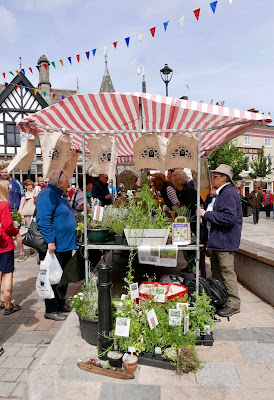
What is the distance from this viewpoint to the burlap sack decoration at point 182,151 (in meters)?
3.52

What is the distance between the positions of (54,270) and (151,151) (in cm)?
186

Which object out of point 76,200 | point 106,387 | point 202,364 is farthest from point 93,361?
point 76,200

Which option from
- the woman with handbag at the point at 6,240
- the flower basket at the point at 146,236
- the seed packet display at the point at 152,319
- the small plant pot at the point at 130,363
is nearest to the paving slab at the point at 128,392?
the small plant pot at the point at 130,363

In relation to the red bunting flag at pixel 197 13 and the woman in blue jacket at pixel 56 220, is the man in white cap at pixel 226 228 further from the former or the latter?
the red bunting flag at pixel 197 13

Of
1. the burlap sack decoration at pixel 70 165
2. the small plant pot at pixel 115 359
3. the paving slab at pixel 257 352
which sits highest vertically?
the burlap sack decoration at pixel 70 165

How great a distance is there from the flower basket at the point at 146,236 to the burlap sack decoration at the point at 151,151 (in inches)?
31.5

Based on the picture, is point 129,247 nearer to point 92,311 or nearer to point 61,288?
point 92,311

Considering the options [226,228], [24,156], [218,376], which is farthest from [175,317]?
[24,156]

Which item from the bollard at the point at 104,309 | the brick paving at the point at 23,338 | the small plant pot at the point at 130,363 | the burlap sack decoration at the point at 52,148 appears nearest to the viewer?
the small plant pot at the point at 130,363

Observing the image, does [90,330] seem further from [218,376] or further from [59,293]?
[218,376]

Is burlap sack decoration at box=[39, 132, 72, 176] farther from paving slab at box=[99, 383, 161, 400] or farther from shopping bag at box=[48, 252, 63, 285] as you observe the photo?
paving slab at box=[99, 383, 161, 400]

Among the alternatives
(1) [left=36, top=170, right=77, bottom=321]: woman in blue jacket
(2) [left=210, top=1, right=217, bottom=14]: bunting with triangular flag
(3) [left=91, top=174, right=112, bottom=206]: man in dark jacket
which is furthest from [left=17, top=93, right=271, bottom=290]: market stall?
(2) [left=210, top=1, right=217, bottom=14]: bunting with triangular flag

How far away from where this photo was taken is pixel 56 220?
3.94m

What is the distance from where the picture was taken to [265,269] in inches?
178
